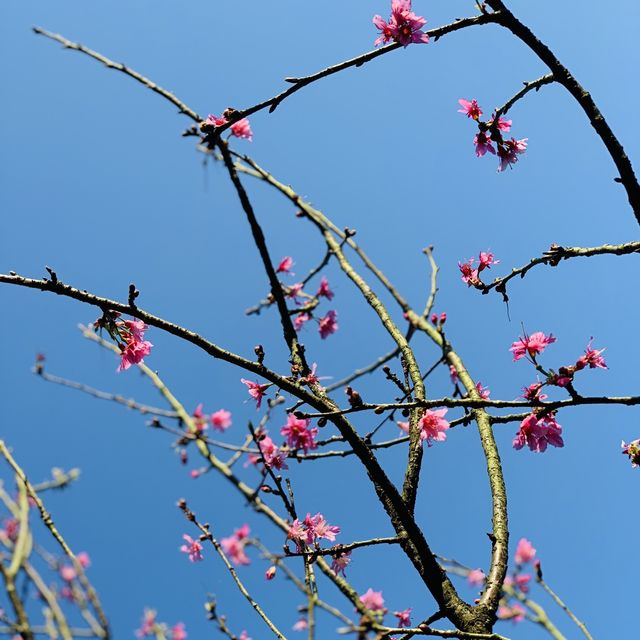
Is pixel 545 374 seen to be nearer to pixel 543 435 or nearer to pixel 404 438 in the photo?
pixel 543 435

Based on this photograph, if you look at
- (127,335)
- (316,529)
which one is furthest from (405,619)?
(127,335)

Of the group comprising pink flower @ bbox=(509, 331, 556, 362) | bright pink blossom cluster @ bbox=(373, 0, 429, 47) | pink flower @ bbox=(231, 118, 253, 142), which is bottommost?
pink flower @ bbox=(509, 331, 556, 362)

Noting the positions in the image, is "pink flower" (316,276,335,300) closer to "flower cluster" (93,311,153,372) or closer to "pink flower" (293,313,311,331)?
"pink flower" (293,313,311,331)

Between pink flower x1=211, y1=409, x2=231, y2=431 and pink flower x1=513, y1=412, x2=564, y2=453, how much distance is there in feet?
11.7

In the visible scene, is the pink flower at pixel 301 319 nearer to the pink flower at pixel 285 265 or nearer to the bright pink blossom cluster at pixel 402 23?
the pink flower at pixel 285 265

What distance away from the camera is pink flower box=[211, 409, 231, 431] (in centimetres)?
550

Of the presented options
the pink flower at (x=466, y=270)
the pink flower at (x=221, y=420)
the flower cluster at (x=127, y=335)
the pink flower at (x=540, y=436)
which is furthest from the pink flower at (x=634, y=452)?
the pink flower at (x=221, y=420)

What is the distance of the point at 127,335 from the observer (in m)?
2.46

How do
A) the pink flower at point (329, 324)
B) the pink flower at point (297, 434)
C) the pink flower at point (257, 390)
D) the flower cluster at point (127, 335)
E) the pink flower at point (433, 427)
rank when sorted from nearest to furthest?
the flower cluster at point (127, 335), the pink flower at point (433, 427), the pink flower at point (257, 390), the pink flower at point (297, 434), the pink flower at point (329, 324)

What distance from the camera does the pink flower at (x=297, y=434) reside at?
3.43 metres

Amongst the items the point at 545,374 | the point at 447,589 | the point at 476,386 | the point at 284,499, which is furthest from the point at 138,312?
the point at 476,386

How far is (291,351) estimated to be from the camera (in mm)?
3297

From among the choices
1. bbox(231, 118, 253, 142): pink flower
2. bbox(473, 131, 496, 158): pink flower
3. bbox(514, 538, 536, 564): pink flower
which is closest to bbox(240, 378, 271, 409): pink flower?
bbox(473, 131, 496, 158): pink flower

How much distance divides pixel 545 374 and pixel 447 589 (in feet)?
3.28
